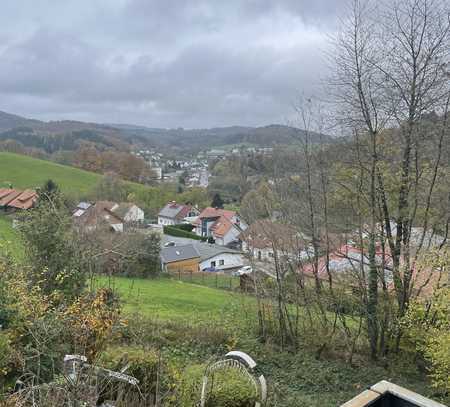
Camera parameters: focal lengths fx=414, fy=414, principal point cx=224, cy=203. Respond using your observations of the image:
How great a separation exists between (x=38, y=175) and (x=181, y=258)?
35921 mm

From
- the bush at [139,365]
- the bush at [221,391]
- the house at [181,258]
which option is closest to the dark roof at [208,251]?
the house at [181,258]

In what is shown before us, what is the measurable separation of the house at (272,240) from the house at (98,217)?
5036 mm

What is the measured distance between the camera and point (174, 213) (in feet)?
165

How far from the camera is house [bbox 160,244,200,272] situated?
29.6 m

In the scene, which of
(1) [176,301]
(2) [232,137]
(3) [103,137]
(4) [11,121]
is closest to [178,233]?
(1) [176,301]

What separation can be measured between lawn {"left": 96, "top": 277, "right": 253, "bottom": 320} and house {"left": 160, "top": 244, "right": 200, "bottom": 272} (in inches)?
408

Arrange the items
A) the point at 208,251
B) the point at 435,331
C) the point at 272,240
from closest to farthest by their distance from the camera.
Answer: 1. the point at 435,331
2. the point at 272,240
3. the point at 208,251

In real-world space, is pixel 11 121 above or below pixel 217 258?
above

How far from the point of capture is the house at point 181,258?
97.0ft

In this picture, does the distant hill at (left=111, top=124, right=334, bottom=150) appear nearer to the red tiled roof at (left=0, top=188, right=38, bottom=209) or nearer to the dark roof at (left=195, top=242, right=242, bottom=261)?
the dark roof at (left=195, top=242, right=242, bottom=261)

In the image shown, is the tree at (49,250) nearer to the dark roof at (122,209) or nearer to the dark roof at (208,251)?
the dark roof at (208,251)

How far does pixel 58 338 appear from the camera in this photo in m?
5.63

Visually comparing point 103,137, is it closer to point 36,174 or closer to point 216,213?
point 36,174

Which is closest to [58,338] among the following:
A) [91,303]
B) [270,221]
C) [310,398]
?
[91,303]
